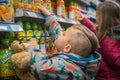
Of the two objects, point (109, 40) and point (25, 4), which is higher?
point (25, 4)

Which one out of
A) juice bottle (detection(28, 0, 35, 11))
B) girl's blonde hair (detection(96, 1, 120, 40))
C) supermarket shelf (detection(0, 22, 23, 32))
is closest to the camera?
supermarket shelf (detection(0, 22, 23, 32))

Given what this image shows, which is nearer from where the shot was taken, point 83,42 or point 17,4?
point 83,42

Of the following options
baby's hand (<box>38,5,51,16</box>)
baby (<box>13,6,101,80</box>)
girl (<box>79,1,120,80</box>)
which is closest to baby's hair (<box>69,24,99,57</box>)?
baby (<box>13,6,101,80</box>)

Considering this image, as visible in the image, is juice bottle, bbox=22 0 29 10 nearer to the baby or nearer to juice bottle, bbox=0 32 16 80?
juice bottle, bbox=0 32 16 80

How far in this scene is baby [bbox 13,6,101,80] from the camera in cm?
147

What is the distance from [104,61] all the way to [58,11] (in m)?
1.11

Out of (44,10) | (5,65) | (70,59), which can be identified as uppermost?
(44,10)


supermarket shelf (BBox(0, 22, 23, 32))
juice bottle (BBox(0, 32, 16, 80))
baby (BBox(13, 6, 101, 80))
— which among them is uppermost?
supermarket shelf (BBox(0, 22, 23, 32))

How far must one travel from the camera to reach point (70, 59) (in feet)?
5.00

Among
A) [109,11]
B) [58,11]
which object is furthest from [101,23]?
[58,11]

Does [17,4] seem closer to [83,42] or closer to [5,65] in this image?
[5,65]

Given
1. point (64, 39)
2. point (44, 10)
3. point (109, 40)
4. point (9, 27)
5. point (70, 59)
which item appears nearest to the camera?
point (70, 59)

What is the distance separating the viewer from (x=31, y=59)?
4.99 ft

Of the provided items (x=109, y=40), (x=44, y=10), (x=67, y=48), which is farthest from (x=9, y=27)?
(x=109, y=40)
